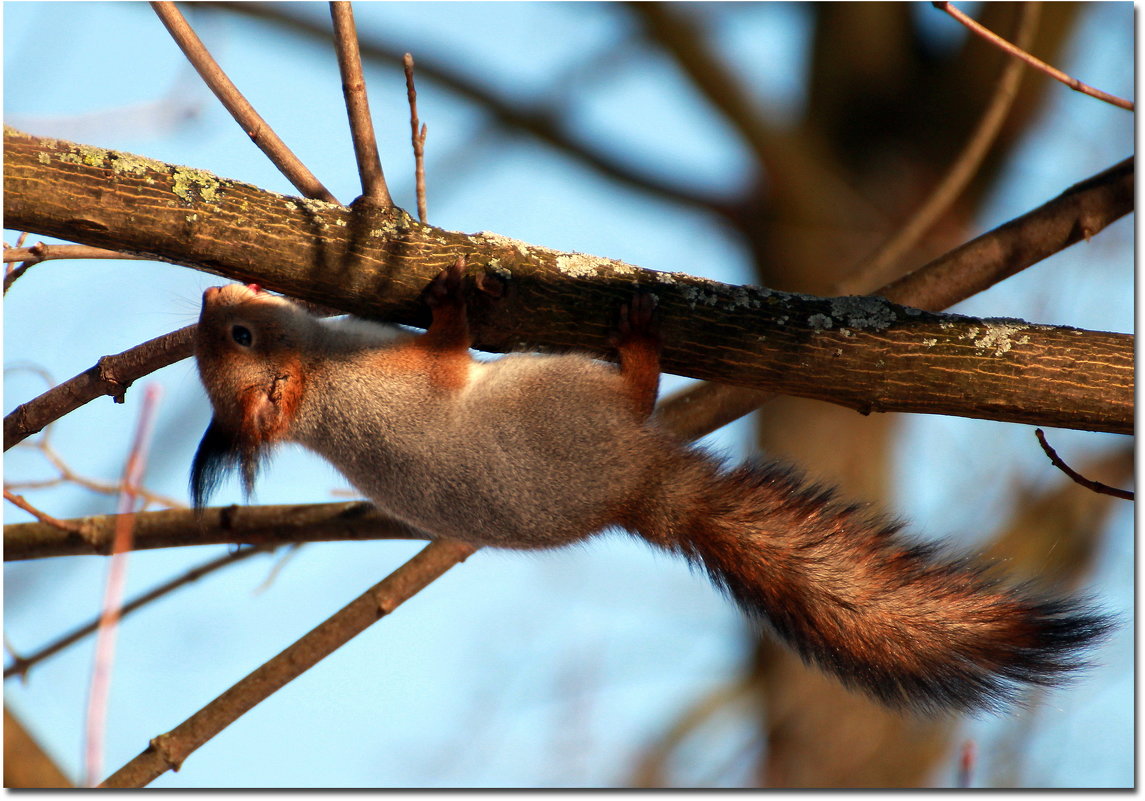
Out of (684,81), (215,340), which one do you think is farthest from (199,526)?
(684,81)

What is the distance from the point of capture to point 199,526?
179 inches

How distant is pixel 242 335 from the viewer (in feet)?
14.2

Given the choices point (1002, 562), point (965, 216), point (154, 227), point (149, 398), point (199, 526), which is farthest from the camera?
point (965, 216)

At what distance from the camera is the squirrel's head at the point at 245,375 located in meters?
4.22

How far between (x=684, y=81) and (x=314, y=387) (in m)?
6.95

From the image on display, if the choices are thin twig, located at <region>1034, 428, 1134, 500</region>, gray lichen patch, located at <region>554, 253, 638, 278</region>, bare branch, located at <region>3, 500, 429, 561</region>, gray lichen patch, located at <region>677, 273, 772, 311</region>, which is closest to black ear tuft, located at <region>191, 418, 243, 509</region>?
bare branch, located at <region>3, 500, 429, 561</region>

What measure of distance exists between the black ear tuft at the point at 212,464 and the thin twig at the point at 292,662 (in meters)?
0.78

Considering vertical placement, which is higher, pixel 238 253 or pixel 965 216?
pixel 965 216

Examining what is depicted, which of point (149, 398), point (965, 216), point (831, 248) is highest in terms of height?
point (965, 216)

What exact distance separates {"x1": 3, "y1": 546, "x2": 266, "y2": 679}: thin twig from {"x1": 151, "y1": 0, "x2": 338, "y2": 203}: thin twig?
1.90 meters

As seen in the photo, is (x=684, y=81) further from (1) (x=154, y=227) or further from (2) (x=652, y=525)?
(1) (x=154, y=227)

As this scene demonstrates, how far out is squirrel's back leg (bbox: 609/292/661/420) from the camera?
142 inches

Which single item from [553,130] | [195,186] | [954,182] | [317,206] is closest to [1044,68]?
[317,206]

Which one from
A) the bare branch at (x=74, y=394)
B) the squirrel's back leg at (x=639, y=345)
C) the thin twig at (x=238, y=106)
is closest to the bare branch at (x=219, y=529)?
the bare branch at (x=74, y=394)
